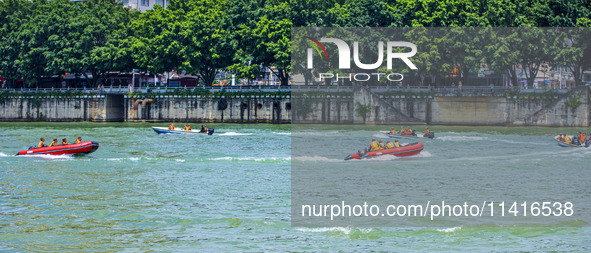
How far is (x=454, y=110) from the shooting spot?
267ft

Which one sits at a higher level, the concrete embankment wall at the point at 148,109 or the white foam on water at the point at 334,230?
the concrete embankment wall at the point at 148,109

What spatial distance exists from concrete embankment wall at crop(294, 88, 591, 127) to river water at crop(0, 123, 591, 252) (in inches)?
801

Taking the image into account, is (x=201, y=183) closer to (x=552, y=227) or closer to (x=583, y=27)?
(x=552, y=227)

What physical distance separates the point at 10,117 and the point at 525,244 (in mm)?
85211

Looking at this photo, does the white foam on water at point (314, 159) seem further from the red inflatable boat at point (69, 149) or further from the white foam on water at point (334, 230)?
the white foam on water at point (334, 230)

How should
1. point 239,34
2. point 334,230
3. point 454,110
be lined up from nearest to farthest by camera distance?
1. point 334,230
2. point 454,110
3. point 239,34

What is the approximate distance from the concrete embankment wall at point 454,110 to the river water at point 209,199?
66.7 feet

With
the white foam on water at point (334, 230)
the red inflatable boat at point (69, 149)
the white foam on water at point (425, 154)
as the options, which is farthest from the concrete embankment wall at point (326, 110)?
the white foam on water at point (334, 230)

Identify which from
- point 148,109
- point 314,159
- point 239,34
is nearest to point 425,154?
point 314,159

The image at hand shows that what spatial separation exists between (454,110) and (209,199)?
54.4 m

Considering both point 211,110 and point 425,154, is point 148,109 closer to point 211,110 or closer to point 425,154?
point 211,110

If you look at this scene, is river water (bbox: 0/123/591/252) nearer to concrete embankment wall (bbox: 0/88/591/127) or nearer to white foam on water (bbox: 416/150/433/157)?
white foam on water (bbox: 416/150/433/157)

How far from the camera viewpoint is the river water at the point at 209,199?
2448 centimetres

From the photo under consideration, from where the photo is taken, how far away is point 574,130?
73.7 metres
